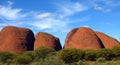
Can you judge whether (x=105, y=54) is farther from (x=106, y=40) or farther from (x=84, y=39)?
(x=106, y=40)

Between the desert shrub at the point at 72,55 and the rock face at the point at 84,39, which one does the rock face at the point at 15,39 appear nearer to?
the rock face at the point at 84,39

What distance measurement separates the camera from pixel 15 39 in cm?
13175

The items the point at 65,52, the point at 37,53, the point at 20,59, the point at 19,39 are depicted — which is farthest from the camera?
the point at 19,39

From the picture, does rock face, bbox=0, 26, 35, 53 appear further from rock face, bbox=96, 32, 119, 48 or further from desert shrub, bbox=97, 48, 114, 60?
desert shrub, bbox=97, 48, 114, 60

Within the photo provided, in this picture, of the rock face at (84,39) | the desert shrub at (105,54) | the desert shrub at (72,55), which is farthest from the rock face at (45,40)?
the desert shrub at (105,54)

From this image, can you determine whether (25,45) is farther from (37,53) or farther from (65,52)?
(65,52)

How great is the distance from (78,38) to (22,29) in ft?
80.0

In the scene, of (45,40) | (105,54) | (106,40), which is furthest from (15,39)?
(105,54)

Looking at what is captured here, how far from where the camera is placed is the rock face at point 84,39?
13238 cm

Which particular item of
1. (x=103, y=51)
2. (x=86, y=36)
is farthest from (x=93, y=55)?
(x=86, y=36)

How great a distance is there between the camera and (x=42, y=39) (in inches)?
5315

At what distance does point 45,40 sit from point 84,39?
55.1 feet

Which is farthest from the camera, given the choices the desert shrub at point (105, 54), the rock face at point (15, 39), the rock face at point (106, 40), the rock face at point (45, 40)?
the rock face at point (106, 40)

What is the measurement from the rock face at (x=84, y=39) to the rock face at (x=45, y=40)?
693cm
